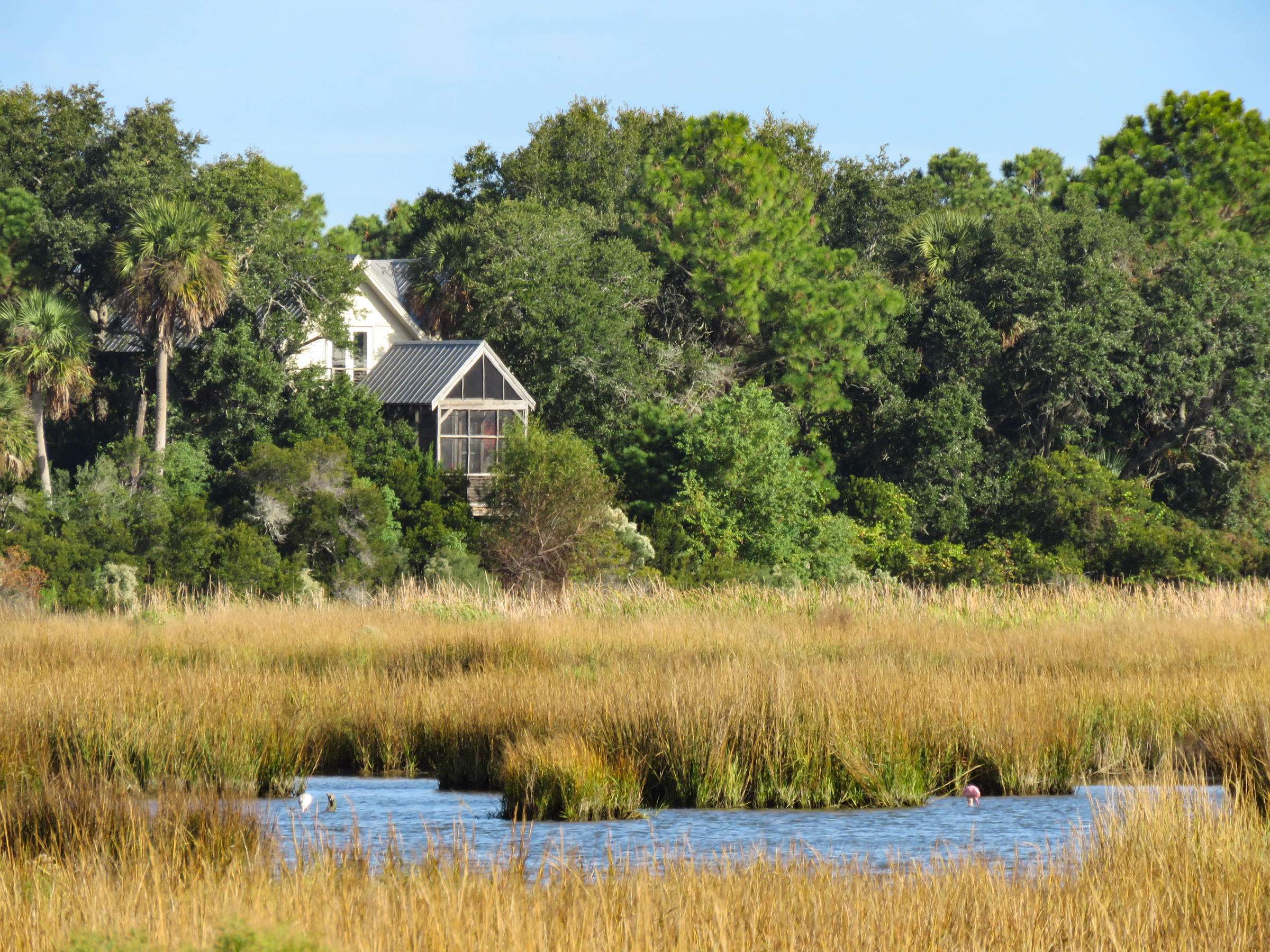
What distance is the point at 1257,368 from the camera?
40.8m

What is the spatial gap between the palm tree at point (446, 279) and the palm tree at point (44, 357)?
9.39 m

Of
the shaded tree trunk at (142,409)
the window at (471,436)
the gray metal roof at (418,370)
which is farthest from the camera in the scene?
the window at (471,436)

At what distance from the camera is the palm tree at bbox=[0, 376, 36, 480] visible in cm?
3070

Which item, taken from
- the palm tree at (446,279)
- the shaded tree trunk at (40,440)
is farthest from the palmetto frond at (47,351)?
the palm tree at (446,279)

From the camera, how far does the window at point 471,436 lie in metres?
37.1

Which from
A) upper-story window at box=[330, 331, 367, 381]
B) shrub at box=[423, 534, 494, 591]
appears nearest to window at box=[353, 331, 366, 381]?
upper-story window at box=[330, 331, 367, 381]

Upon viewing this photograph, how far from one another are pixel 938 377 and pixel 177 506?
63.1 feet

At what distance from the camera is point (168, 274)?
110 feet

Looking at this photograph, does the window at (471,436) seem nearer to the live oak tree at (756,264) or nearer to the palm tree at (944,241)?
the live oak tree at (756,264)

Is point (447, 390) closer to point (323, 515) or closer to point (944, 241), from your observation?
point (323, 515)

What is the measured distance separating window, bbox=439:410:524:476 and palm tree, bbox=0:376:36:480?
8926 mm

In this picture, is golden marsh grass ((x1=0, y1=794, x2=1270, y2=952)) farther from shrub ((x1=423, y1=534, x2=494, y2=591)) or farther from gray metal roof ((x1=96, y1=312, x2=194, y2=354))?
gray metal roof ((x1=96, y1=312, x2=194, y2=354))

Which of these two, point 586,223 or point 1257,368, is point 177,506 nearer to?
point 586,223

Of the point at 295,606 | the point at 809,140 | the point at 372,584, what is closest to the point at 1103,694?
the point at 295,606
